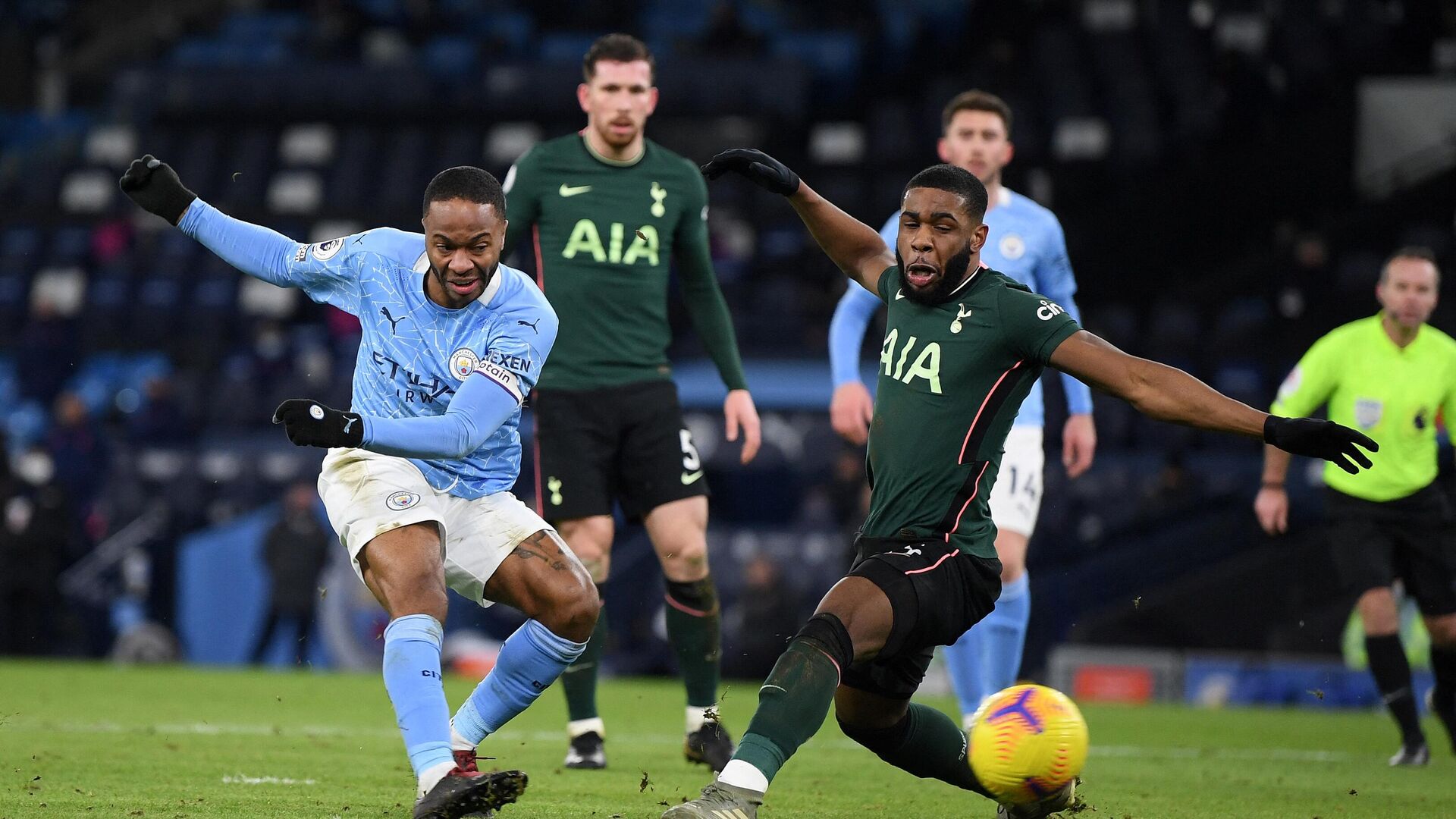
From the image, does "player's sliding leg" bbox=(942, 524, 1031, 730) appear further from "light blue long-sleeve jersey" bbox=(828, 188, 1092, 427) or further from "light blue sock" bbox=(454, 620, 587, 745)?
"light blue sock" bbox=(454, 620, 587, 745)

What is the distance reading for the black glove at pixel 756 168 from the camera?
5.61 m

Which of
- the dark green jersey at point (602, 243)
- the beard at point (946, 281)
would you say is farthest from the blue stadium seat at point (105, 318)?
the beard at point (946, 281)

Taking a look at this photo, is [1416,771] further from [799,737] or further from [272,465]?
[272,465]

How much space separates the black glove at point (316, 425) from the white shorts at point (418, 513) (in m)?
0.67

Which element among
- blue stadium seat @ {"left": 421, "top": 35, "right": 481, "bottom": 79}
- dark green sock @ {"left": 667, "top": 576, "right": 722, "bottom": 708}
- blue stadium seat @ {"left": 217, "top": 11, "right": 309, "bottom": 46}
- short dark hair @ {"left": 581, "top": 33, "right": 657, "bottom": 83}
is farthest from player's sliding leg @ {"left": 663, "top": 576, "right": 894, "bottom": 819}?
blue stadium seat @ {"left": 217, "top": 11, "right": 309, "bottom": 46}

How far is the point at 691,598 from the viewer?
7.53m

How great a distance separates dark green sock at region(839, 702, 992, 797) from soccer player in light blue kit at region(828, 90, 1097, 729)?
177 centimetres

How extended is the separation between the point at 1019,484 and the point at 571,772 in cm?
221

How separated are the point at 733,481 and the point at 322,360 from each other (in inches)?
188

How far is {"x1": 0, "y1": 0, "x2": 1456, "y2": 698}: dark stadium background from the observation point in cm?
1455

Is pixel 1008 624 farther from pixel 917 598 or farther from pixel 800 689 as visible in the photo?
pixel 800 689

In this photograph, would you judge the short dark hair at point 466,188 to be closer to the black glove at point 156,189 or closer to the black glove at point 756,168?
the black glove at point 756,168

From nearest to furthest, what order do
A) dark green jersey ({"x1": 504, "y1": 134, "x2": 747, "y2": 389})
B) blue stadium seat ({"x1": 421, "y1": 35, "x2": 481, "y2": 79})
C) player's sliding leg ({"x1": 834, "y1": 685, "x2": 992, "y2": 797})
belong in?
1. player's sliding leg ({"x1": 834, "y1": 685, "x2": 992, "y2": 797})
2. dark green jersey ({"x1": 504, "y1": 134, "x2": 747, "y2": 389})
3. blue stadium seat ({"x1": 421, "y1": 35, "x2": 481, "y2": 79})

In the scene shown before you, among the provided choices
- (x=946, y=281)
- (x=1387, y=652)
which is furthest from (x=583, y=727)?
(x=1387, y=652)
